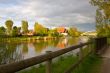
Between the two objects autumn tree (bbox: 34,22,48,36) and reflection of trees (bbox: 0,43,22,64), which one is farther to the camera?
autumn tree (bbox: 34,22,48,36)

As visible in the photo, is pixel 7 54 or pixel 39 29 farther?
pixel 39 29

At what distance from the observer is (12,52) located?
11.4 metres

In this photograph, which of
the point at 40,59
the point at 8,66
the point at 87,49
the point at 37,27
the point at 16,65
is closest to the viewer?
the point at 8,66

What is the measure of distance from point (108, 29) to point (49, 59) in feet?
131

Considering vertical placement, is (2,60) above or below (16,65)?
below

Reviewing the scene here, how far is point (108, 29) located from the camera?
146ft

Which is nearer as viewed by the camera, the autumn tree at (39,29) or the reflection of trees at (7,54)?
the reflection of trees at (7,54)

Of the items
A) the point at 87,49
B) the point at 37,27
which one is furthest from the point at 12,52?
the point at 37,27

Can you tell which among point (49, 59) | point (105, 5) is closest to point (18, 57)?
point (49, 59)

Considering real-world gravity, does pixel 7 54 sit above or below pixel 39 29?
above

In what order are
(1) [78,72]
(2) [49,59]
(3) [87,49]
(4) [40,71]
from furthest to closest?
(3) [87,49] → (4) [40,71] → (1) [78,72] → (2) [49,59]

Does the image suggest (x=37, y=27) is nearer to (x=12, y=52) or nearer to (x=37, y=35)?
(x=37, y=35)

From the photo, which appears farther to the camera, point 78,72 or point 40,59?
point 78,72

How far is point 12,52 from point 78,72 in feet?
10.8
